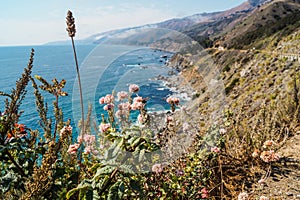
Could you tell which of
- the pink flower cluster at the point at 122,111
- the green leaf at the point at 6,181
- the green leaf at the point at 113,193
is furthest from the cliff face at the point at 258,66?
the green leaf at the point at 6,181

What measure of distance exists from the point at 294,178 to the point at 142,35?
2.70 m

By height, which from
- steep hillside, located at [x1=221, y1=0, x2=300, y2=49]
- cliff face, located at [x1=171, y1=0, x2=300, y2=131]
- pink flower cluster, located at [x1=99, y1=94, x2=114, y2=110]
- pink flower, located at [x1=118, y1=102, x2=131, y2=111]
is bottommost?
cliff face, located at [x1=171, y1=0, x2=300, y2=131]

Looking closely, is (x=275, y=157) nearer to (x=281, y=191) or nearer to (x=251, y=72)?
(x=281, y=191)

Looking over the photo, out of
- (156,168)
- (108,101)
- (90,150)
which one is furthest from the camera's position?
(108,101)

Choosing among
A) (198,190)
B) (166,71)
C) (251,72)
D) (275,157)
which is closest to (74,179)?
(198,190)

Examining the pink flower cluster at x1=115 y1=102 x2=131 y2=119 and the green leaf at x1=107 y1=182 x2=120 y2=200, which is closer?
the green leaf at x1=107 y1=182 x2=120 y2=200

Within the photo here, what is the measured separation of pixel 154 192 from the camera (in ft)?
5.67

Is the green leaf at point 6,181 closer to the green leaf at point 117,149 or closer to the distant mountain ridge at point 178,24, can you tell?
the green leaf at point 117,149

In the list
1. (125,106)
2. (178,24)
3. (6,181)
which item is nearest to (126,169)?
(6,181)

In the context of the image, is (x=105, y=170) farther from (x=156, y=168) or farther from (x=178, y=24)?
(x=178, y=24)

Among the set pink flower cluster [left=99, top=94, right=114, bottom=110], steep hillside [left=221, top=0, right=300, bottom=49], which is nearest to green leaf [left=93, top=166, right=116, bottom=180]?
pink flower cluster [left=99, top=94, right=114, bottom=110]

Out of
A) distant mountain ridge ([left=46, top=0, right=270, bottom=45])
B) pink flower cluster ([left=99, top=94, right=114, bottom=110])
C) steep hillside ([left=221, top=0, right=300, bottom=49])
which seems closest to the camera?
pink flower cluster ([left=99, top=94, right=114, bottom=110])

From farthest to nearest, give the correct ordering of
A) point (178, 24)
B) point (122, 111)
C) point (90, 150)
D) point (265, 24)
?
point (178, 24), point (265, 24), point (122, 111), point (90, 150)

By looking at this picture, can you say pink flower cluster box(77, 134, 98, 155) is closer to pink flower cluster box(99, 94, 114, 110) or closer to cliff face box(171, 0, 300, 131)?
pink flower cluster box(99, 94, 114, 110)
